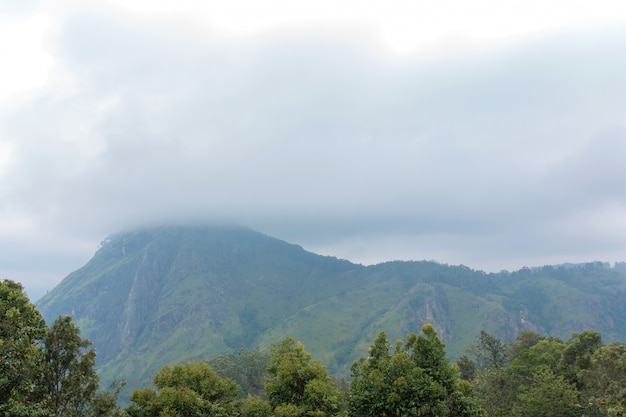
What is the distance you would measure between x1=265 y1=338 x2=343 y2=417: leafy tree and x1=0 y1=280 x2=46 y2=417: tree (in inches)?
690

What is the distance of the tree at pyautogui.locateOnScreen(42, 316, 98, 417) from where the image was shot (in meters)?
31.4

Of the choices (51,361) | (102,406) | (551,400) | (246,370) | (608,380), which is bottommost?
(246,370)

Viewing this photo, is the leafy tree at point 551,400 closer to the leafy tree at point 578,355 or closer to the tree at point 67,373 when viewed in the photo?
the leafy tree at point 578,355

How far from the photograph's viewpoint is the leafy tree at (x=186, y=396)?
34719 mm

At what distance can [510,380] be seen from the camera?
7438cm

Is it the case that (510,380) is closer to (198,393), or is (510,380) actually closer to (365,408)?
(365,408)

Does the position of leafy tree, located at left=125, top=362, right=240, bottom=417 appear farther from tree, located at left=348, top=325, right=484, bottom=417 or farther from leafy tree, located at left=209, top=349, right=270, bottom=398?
leafy tree, located at left=209, top=349, right=270, bottom=398

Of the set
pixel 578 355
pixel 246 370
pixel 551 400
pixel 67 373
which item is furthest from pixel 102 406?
pixel 246 370

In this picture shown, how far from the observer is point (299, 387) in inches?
1448

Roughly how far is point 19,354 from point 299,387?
21.5 meters

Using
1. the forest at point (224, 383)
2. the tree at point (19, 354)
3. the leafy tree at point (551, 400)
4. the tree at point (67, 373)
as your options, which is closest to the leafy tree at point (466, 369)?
the leafy tree at point (551, 400)

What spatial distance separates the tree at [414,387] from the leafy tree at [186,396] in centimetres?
1168

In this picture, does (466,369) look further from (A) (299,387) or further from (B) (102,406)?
(B) (102,406)

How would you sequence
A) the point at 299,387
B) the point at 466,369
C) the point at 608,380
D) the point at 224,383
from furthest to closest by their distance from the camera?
the point at 466,369
the point at 608,380
the point at 224,383
the point at 299,387
